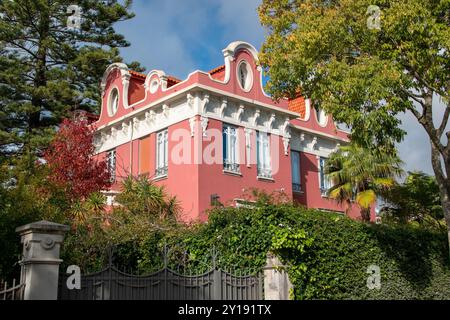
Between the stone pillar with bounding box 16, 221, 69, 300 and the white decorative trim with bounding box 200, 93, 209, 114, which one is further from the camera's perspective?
the white decorative trim with bounding box 200, 93, 209, 114

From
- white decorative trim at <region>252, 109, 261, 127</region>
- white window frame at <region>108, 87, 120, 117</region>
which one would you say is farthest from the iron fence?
white window frame at <region>108, 87, 120, 117</region>

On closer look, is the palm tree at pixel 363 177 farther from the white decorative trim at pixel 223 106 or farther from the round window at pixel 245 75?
the white decorative trim at pixel 223 106

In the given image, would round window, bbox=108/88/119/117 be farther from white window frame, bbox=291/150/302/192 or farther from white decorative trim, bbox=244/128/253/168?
white window frame, bbox=291/150/302/192

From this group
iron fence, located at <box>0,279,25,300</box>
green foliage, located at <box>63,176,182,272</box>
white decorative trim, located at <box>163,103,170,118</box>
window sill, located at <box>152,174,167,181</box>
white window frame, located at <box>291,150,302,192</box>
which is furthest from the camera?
white window frame, located at <box>291,150,302,192</box>

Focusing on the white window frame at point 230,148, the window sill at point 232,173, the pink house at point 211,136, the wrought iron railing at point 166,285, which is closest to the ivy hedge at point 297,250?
the wrought iron railing at point 166,285

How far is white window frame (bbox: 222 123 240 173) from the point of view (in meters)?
20.2

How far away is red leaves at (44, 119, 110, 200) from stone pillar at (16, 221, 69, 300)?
10.8 meters

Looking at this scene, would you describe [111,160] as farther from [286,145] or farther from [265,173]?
[286,145]

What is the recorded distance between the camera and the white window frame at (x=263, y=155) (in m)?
21.5

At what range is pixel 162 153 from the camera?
21000 mm

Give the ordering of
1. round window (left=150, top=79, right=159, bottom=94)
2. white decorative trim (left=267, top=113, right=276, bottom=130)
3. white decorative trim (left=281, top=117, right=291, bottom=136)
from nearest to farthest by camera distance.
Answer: round window (left=150, top=79, right=159, bottom=94) → white decorative trim (left=267, top=113, right=276, bottom=130) → white decorative trim (left=281, top=117, right=291, bottom=136)

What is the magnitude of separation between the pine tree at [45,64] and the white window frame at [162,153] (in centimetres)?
649

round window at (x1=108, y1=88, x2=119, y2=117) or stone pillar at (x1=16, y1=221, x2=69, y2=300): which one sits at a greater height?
round window at (x1=108, y1=88, x2=119, y2=117)
